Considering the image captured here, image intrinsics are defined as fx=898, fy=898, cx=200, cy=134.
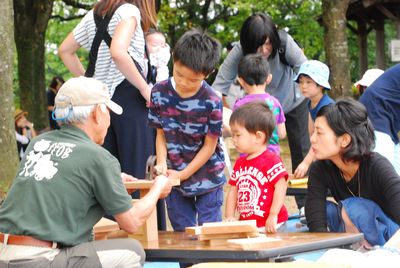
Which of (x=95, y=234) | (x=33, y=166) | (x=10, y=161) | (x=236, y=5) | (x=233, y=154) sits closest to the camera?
(x=33, y=166)

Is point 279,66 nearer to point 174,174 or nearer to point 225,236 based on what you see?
point 174,174

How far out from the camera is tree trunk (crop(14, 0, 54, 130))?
17688 millimetres

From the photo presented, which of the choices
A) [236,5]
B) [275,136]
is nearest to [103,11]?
[275,136]

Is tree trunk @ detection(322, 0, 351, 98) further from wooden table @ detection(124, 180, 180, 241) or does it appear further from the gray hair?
the gray hair

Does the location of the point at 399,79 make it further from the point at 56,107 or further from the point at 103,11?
the point at 56,107

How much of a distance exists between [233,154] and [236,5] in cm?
588

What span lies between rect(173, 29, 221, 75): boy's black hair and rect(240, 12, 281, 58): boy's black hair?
5.89ft

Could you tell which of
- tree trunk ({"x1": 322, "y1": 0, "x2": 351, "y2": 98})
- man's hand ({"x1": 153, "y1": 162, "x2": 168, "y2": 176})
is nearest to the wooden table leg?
man's hand ({"x1": 153, "y1": 162, "x2": 168, "y2": 176})

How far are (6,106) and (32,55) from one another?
31.4 ft

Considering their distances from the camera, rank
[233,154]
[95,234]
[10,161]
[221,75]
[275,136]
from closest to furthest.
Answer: [95,234], [275,136], [221,75], [10,161], [233,154]

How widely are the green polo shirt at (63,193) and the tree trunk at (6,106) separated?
14.4 feet

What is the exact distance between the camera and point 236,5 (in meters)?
24.2

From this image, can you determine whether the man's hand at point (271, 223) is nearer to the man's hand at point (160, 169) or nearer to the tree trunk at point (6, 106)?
the man's hand at point (160, 169)

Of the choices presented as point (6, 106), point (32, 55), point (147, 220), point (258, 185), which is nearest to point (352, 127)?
point (258, 185)
